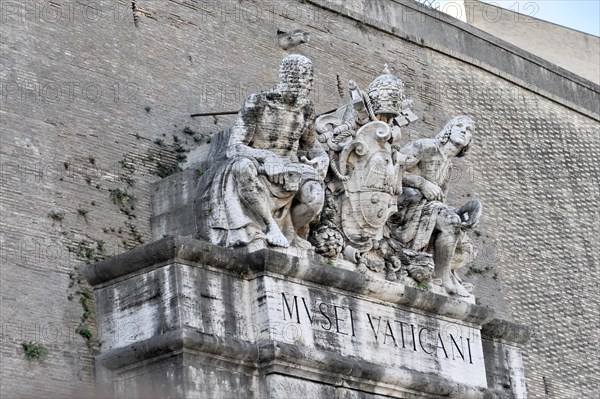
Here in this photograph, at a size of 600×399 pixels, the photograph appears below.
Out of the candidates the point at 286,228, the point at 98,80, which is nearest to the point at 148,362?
the point at 286,228

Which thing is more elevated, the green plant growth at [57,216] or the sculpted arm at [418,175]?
the sculpted arm at [418,175]

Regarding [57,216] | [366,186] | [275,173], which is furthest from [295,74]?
[57,216]

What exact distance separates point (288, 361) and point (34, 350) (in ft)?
6.98

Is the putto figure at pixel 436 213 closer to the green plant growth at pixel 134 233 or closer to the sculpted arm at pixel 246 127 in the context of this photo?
the sculpted arm at pixel 246 127

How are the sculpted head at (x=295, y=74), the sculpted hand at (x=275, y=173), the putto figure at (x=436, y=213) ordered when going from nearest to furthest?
the sculpted hand at (x=275, y=173), the sculpted head at (x=295, y=74), the putto figure at (x=436, y=213)

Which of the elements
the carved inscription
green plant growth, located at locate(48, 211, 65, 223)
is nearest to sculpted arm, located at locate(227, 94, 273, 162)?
the carved inscription

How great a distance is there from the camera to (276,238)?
16.2 meters

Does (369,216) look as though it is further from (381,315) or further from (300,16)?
(300,16)

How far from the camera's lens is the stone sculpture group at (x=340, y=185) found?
16.3 meters

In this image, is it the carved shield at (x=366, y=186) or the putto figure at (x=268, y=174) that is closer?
the putto figure at (x=268, y=174)

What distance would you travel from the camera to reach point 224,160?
1655cm

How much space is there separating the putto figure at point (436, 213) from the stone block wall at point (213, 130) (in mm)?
2059

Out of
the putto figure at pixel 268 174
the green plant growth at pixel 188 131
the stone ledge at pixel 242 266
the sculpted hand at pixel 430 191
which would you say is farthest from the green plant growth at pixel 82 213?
the sculpted hand at pixel 430 191

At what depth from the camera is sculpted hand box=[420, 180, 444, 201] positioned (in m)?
18.0
